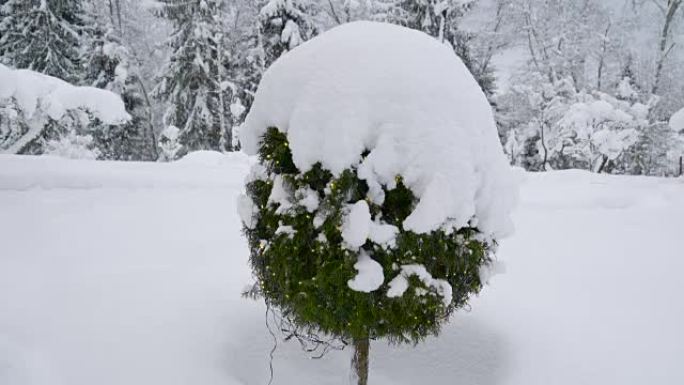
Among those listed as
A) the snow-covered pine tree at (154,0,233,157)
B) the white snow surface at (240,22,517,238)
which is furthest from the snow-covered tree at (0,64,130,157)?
the snow-covered pine tree at (154,0,233,157)

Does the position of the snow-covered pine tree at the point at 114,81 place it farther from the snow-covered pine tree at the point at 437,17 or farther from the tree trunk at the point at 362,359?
the tree trunk at the point at 362,359

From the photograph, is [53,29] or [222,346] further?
[53,29]

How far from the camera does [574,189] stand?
7918 millimetres

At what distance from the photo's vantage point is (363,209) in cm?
203

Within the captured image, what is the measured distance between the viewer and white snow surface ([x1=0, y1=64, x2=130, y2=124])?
6434mm

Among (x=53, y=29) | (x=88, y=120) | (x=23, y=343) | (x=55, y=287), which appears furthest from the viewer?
(x=53, y=29)

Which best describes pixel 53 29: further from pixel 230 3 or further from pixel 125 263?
pixel 125 263

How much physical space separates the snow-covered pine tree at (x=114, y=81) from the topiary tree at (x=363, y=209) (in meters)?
15.7

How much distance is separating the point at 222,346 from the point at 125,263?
1637 mm

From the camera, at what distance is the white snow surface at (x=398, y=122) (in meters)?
2.10

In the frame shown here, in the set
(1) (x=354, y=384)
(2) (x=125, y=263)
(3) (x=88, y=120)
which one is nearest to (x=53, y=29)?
(3) (x=88, y=120)

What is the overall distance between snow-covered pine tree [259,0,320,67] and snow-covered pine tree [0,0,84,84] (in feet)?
23.6

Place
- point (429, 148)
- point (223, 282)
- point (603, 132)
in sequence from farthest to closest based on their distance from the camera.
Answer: point (603, 132), point (223, 282), point (429, 148)

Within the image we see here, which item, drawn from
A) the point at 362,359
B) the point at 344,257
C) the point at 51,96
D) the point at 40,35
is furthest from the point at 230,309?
the point at 40,35
